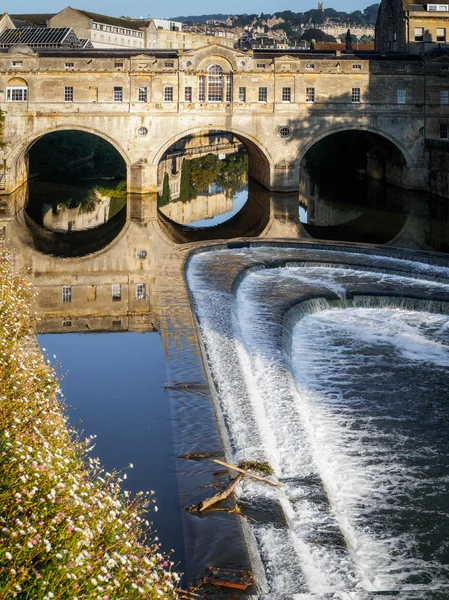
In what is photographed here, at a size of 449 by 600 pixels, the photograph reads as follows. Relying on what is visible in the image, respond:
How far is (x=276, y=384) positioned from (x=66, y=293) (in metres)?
9.89

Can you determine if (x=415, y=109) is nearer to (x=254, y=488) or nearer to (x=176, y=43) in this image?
(x=254, y=488)

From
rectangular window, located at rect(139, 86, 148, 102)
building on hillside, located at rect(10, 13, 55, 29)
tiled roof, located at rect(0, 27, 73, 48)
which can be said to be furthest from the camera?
building on hillside, located at rect(10, 13, 55, 29)

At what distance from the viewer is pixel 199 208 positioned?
46.9 metres

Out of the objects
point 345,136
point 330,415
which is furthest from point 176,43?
point 330,415

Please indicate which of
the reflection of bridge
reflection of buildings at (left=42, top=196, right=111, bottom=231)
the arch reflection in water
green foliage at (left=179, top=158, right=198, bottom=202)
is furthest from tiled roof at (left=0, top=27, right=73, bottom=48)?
reflection of buildings at (left=42, top=196, right=111, bottom=231)

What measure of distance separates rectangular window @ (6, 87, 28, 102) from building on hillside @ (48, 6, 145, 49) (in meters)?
53.4

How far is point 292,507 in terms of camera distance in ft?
39.1

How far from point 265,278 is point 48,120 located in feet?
78.8

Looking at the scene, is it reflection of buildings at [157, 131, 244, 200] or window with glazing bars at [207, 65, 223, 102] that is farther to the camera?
reflection of buildings at [157, 131, 244, 200]

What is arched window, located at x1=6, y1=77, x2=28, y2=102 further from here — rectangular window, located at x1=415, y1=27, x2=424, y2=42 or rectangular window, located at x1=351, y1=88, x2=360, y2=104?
rectangular window, located at x1=415, y1=27, x2=424, y2=42

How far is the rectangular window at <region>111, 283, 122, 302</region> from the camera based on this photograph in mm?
24373

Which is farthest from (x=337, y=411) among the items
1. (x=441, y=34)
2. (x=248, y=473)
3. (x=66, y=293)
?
(x=441, y=34)

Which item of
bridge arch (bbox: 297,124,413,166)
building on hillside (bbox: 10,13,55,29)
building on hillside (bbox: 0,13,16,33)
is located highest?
building on hillside (bbox: 10,13,55,29)

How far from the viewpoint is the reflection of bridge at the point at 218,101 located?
46.0 metres
